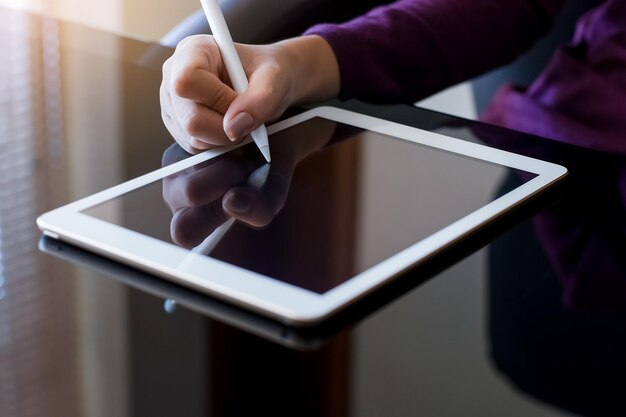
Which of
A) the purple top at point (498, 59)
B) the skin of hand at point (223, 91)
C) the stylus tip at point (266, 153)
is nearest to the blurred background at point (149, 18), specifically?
the purple top at point (498, 59)

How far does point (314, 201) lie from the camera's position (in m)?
0.54

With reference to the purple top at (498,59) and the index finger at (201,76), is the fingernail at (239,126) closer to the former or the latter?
the index finger at (201,76)

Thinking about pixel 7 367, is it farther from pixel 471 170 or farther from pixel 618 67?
pixel 618 67

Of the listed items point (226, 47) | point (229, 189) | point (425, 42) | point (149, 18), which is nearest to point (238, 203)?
point (229, 189)

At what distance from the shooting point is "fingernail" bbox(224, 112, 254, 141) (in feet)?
1.93

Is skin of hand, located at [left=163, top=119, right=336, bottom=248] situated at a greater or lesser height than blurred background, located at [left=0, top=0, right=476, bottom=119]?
greater

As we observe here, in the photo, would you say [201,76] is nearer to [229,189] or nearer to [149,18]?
[229,189]

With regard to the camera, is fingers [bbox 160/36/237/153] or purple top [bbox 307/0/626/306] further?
purple top [bbox 307/0/626/306]

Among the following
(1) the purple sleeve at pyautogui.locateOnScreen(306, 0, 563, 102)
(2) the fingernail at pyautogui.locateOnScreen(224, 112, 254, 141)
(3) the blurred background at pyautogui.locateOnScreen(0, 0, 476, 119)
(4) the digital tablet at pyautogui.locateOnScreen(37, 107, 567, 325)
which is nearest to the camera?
(4) the digital tablet at pyautogui.locateOnScreen(37, 107, 567, 325)

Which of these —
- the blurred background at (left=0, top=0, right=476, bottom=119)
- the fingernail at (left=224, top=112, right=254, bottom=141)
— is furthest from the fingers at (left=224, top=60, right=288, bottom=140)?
the blurred background at (left=0, top=0, right=476, bottom=119)

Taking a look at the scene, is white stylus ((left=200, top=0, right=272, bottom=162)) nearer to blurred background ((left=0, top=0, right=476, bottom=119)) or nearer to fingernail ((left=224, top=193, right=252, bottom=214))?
fingernail ((left=224, top=193, right=252, bottom=214))

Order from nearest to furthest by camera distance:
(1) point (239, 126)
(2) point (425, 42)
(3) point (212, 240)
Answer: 1. (3) point (212, 240)
2. (1) point (239, 126)
3. (2) point (425, 42)

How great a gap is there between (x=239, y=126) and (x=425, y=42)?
11.3 inches

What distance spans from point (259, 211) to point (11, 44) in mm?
403
